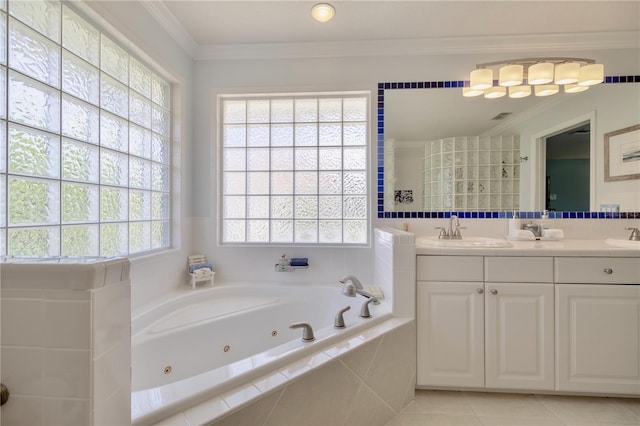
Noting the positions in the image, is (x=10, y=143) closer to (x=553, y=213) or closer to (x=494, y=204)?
(x=494, y=204)

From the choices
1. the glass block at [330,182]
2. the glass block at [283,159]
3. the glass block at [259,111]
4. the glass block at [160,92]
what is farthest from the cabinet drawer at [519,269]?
the glass block at [160,92]

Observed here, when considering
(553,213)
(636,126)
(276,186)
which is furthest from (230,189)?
(636,126)

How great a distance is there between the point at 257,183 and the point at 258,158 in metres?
0.20

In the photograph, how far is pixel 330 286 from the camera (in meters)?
2.18

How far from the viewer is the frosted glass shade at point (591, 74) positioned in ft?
6.45

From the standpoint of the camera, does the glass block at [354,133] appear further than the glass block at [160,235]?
Yes

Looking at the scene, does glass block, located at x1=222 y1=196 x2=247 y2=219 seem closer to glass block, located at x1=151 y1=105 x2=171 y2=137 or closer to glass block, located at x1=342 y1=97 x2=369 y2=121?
glass block, located at x1=151 y1=105 x2=171 y2=137

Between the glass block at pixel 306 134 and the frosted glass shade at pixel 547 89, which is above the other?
the frosted glass shade at pixel 547 89

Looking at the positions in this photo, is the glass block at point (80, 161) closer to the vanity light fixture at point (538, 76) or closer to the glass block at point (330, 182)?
the glass block at point (330, 182)

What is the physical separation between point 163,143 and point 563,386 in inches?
113

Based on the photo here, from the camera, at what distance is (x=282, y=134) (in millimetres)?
2348

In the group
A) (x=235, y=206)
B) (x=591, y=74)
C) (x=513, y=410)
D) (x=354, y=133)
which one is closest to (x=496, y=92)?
(x=591, y=74)

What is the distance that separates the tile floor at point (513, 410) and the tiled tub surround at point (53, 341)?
53.1 inches

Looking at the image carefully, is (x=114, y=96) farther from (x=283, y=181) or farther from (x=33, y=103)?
(x=283, y=181)
